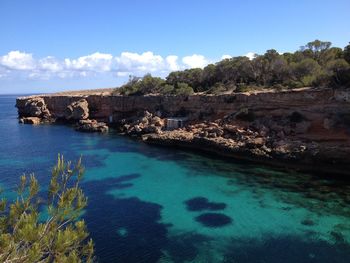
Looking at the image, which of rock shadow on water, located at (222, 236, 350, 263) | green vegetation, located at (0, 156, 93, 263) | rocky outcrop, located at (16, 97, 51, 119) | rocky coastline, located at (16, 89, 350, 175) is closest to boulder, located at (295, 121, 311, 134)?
rocky coastline, located at (16, 89, 350, 175)

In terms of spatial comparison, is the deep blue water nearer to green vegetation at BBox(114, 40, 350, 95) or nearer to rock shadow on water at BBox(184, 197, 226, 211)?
rock shadow on water at BBox(184, 197, 226, 211)

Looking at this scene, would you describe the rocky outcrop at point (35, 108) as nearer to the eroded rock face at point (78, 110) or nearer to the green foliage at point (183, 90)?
the eroded rock face at point (78, 110)

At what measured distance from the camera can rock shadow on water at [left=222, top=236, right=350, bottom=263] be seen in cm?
1834

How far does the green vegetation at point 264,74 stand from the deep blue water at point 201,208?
1452cm

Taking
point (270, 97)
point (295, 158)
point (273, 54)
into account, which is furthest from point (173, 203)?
point (273, 54)

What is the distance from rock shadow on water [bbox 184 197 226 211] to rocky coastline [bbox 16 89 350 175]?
1218 cm

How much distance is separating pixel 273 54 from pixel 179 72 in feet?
59.6

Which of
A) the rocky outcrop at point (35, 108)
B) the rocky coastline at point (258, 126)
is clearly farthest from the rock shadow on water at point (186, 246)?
the rocky outcrop at point (35, 108)

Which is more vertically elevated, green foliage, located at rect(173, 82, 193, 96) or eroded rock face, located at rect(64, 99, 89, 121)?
green foliage, located at rect(173, 82, 193, 96)

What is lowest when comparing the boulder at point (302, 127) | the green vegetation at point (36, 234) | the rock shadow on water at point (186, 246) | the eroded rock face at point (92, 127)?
the rock shadow on water at point (186, 246)

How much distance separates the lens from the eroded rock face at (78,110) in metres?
67.4

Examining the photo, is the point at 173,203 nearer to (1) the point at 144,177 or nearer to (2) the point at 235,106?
(1) the point at 144,177

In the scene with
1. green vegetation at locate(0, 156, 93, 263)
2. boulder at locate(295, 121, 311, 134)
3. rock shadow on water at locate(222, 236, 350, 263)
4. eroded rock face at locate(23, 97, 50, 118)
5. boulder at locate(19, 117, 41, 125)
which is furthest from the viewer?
eroded rock face at locate(23, 97, 50, 118)

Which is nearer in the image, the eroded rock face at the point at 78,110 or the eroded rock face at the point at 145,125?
the eroded rock face at the point at 145,125
